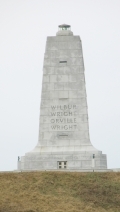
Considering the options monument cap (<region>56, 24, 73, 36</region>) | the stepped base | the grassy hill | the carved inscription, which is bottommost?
the grassy hill

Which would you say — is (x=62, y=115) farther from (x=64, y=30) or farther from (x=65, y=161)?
(x=64, y=30)

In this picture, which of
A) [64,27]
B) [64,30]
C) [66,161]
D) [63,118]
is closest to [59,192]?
[66,161]

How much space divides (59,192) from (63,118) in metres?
12.1

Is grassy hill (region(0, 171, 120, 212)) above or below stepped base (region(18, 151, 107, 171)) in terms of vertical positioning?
below

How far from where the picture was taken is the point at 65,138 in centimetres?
4784

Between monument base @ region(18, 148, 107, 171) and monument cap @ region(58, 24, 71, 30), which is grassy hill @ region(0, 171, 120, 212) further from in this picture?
monument cap @ region(58, 24, 71, 30)

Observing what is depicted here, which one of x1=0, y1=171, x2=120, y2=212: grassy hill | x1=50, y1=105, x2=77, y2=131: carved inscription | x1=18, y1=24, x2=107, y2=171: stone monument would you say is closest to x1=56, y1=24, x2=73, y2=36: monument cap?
x1=18, y1=24, x2=107, y2=171: stone monument

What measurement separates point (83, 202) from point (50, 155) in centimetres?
1246

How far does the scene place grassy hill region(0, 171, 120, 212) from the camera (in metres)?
33.8

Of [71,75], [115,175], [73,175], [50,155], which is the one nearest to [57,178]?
[73,175]

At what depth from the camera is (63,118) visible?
157 ft

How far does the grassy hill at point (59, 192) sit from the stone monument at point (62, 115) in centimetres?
704

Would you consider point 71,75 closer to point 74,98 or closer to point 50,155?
point 74,98

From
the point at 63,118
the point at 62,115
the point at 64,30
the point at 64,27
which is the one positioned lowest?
the point at 63,118
